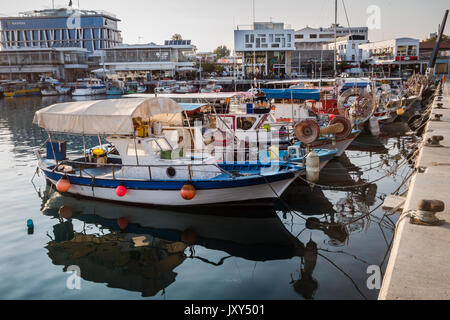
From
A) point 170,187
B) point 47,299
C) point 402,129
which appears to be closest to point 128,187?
point 170,187

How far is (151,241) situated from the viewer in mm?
12805

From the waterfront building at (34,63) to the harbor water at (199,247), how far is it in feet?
308

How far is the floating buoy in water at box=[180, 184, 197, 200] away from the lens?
1380 centimetres

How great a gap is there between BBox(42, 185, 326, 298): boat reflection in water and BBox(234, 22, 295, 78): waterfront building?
2602 inches

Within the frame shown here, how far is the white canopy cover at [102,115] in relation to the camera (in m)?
14.3

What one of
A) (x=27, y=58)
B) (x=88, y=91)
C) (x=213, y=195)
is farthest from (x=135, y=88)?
(x=213, y=195)

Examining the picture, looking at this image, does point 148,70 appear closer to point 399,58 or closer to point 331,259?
point 399,58

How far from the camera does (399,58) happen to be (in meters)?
79.5

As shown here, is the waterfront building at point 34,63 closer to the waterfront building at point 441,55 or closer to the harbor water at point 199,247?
the waterfront building at point 441,55

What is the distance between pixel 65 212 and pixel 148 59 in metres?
84.1

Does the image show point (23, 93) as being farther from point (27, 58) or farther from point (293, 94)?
point (293, 94)

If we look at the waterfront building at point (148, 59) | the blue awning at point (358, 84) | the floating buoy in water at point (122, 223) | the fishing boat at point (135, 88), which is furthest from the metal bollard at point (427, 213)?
the waterfront building at point (148, 59)

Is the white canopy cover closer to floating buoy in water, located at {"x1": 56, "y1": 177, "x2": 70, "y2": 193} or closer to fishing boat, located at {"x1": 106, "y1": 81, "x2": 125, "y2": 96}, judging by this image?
floating buoy in water, located at {"x1": 56, "y1": 177, "x2": 70, "y2": 193}

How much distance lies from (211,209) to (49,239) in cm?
570
